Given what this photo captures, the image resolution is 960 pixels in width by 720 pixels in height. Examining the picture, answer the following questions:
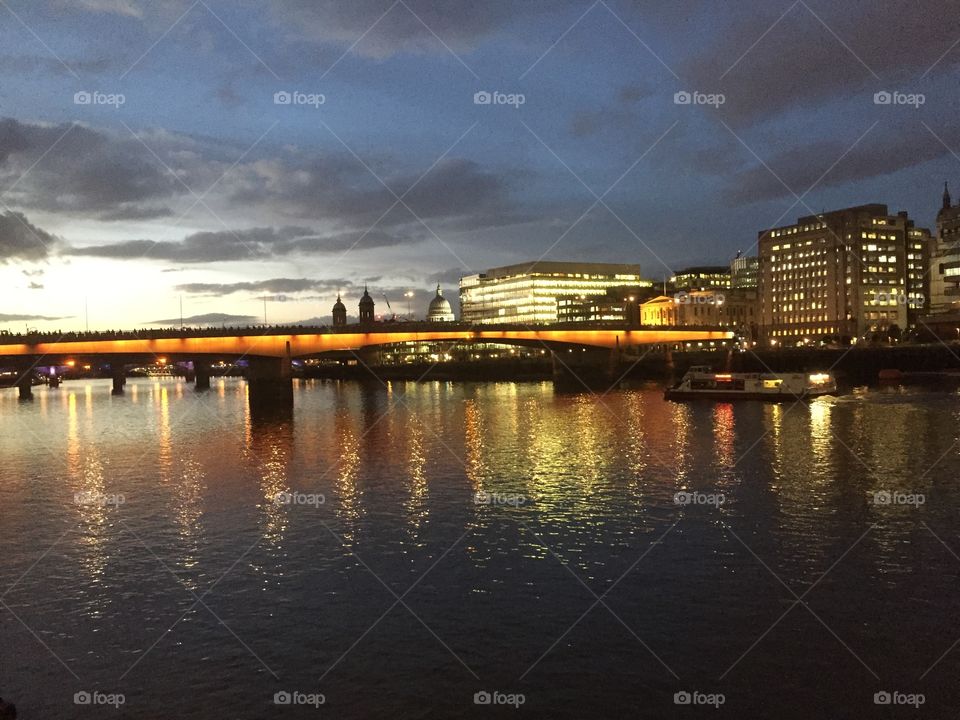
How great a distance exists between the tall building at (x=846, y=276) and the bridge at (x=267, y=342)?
84.5 meters

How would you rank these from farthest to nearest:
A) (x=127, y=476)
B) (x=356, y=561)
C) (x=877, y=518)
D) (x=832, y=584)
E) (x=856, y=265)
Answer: (x=856, y=265) < (x=127, y=476) < (x=877, y=518) < (x=356, y=561) < (x=832, y=584)

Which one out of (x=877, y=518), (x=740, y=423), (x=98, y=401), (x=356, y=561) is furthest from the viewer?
(x=98, y=401)

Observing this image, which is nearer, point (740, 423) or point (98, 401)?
point (740, 423)

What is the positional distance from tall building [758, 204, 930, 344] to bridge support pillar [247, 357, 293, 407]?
118 meters

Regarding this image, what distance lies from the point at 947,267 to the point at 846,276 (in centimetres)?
2905

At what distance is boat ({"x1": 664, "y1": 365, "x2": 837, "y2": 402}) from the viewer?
7312 cm

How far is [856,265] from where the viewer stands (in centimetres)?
17188

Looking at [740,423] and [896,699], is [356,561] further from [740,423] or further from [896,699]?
[740,423]

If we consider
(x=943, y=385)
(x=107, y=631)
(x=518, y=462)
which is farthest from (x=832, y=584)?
(x=943, y=385)

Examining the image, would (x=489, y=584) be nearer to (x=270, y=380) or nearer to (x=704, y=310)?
(x=270, y=380)

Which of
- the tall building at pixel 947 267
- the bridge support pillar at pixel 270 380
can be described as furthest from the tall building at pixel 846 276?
the bridge support pillar at pixel 270 380

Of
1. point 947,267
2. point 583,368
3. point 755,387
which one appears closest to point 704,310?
point 947,267

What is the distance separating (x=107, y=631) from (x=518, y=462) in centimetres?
2284

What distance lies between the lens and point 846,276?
17338cm
